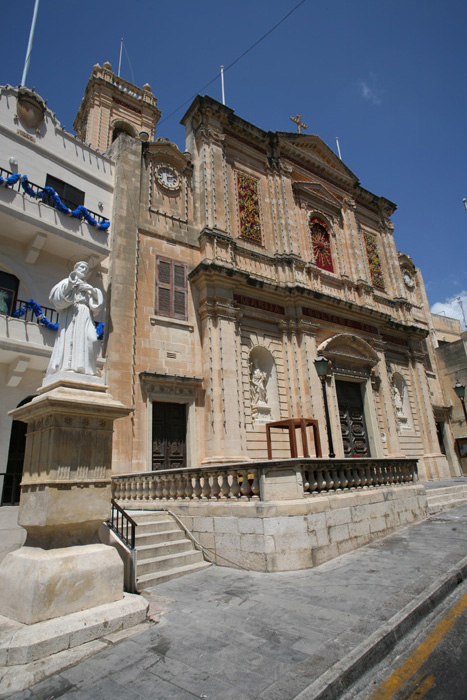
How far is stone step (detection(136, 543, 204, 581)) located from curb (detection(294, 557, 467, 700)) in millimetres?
4080

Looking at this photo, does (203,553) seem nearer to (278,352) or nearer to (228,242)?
(278,352)

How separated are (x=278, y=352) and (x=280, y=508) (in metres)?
10.1

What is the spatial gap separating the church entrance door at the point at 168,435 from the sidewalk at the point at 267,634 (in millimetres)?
6629

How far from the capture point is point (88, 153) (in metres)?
15.1

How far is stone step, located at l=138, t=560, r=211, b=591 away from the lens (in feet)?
20.8

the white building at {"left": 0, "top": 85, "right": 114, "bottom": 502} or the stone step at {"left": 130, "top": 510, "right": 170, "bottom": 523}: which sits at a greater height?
the white building at {"left": 0, "top": 85, "right": 114, "bottom": 502}

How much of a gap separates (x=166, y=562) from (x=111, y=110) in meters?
25.4

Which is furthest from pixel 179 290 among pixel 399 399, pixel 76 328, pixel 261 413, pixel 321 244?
pixel 399 399

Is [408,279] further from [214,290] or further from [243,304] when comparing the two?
[214,290]

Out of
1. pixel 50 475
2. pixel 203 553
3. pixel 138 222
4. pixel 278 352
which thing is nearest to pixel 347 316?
pixel 278 352

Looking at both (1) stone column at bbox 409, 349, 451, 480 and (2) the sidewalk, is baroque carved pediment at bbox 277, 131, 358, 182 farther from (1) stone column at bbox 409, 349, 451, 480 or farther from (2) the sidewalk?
(2) the sidewalk

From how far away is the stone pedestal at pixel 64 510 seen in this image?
4.29 meters

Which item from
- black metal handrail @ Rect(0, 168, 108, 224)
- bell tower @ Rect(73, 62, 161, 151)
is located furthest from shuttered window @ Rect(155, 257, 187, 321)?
bell tower @ Rect(73, 62, 161, 151)

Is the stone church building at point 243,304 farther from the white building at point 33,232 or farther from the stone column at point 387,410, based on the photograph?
the white building at point 33,232
